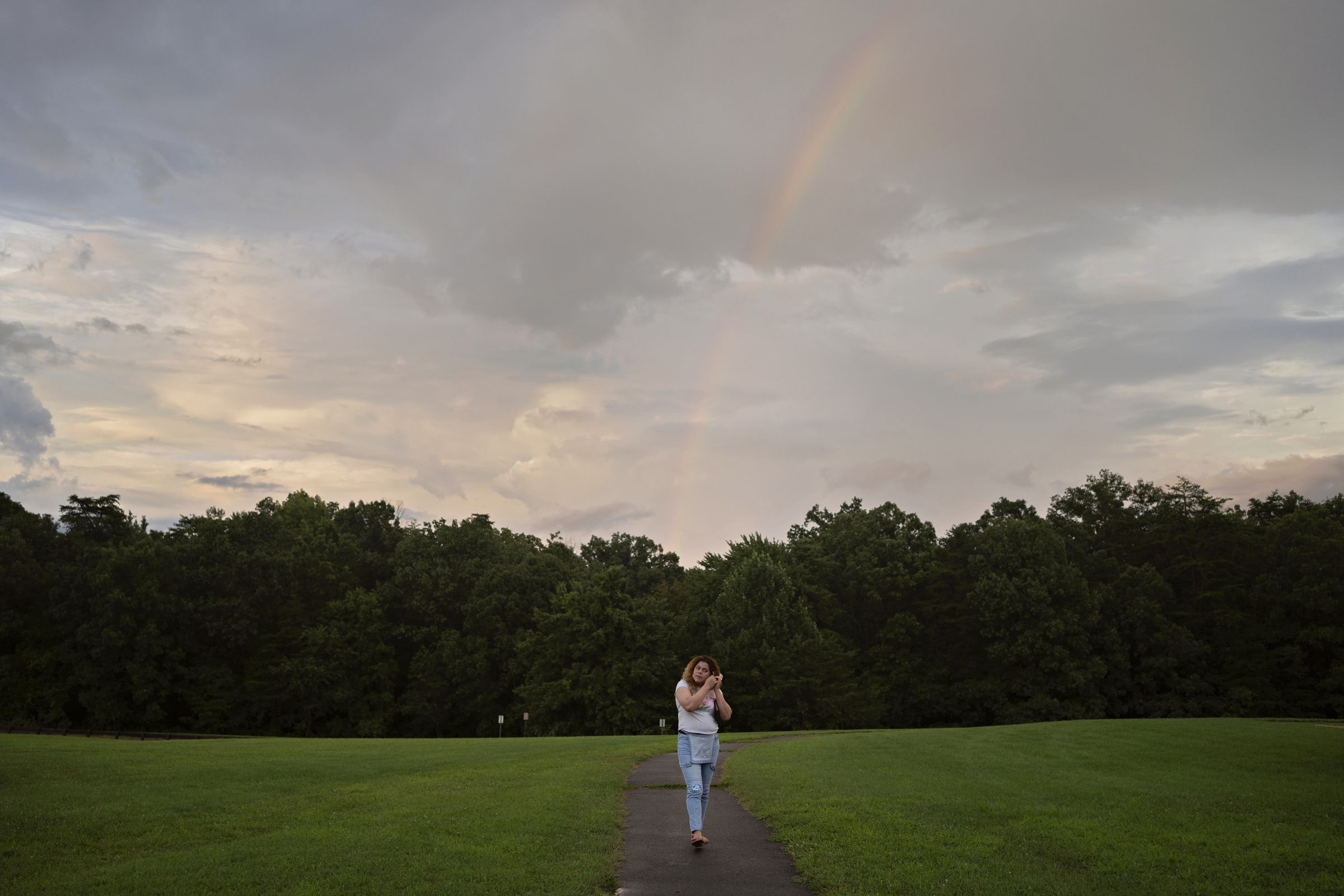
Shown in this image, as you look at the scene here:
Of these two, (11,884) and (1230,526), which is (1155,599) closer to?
(1230,526)

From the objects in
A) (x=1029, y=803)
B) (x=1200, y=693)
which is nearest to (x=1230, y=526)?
(x=1200, y=693)

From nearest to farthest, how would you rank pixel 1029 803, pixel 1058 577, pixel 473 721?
pixel 1029 803 → pixel 1058 577 → pixel 473 721

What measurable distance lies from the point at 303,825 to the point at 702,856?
635 cm

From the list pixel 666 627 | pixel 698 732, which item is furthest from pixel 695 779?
pixel 666 627

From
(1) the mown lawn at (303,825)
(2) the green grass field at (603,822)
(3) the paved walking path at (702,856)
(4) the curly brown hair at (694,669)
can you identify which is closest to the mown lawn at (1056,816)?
(2) the green grass field at (603,822)

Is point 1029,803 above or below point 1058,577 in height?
below

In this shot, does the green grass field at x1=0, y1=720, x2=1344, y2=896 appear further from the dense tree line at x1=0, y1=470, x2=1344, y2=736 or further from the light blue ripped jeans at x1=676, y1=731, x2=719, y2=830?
the dense tree line at x1=0, y1=470, x2=1344, y2=736

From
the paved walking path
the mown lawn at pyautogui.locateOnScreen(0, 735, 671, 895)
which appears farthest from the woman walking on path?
the mown lawn at pyautogui.locateOnScreen(0, 735, 671, 895)

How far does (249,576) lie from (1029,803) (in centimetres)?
7179

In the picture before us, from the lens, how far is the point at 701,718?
37.0 ft

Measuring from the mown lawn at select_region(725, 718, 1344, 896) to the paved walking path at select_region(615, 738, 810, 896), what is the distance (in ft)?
1.30

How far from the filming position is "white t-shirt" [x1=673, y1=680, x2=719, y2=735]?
11219 millimetres

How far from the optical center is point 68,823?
12.8m

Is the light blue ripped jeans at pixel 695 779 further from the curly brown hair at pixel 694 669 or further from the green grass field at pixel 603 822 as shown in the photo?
the green grass field at pixel 603 822
